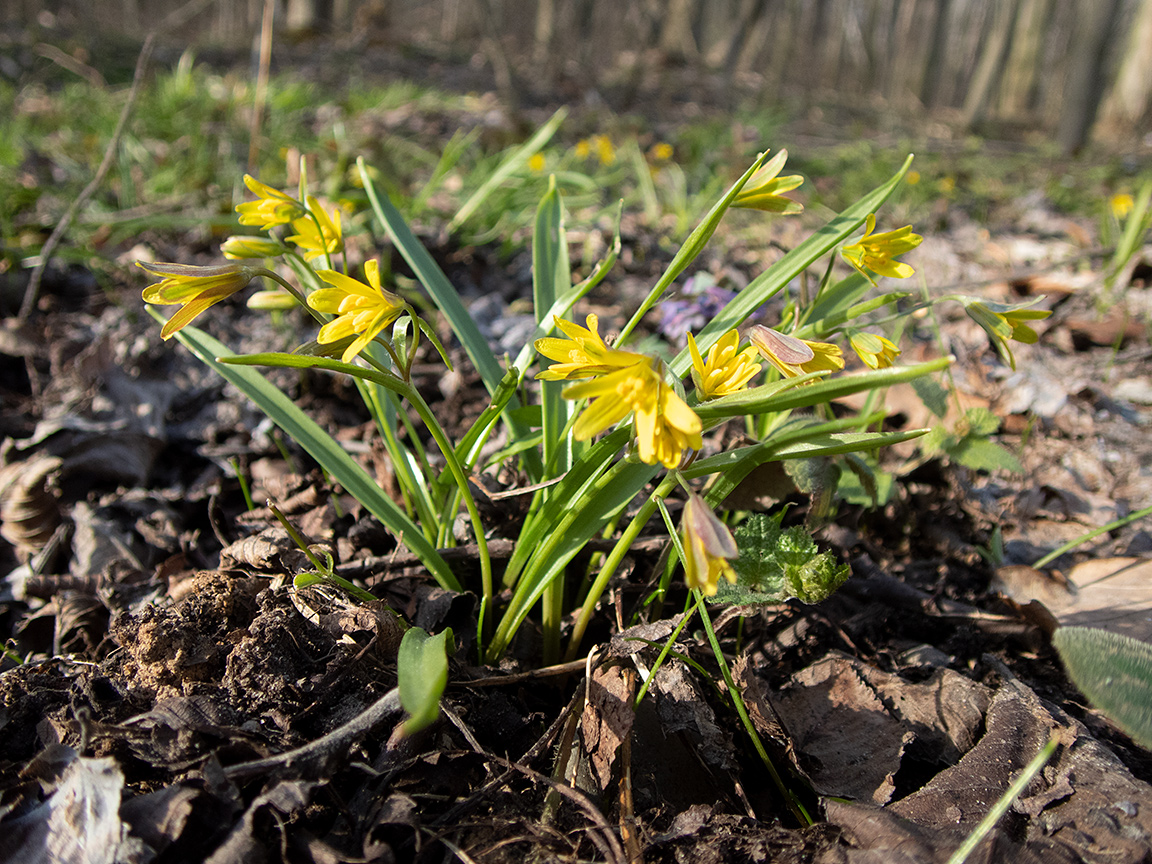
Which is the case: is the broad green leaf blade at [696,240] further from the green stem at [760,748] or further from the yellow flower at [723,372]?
the green stem at [760,748]

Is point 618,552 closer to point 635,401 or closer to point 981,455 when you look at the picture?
point 635,401

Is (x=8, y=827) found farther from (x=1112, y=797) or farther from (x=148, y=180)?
(x=148, y=180)

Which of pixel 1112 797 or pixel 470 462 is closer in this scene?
pixel 1112 797

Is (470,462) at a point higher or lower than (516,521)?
higher

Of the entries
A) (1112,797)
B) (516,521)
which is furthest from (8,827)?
(1112,797)

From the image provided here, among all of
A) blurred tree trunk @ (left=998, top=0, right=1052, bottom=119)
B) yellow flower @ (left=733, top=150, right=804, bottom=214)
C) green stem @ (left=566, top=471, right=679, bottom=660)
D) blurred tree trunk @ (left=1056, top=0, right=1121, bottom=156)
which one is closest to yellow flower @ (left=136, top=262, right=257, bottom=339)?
green stem @ (left=566, top=471, right=679, bottom=660)

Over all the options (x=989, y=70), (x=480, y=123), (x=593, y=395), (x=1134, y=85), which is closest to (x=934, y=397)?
(x=593, y=395)

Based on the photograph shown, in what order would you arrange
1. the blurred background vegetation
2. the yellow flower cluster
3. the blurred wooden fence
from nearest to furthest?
the yellow flower cluster, the blurred background vegetation, the blurred wooden fence

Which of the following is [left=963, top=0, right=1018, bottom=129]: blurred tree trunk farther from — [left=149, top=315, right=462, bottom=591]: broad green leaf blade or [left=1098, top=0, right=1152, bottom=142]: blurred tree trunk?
[left=149, top=315, right=462, bottom=591]: broad green leaf blade
